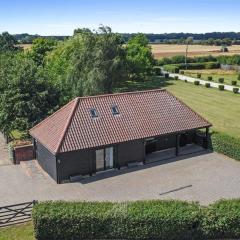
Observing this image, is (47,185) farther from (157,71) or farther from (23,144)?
(157,71)

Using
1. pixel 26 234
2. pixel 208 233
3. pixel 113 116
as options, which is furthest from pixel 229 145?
pixel 26 234

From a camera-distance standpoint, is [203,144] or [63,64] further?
[63,64]

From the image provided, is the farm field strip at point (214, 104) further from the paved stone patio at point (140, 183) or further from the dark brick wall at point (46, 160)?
the dark brick wall at point (46, 160)

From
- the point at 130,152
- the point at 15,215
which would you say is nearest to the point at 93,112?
the point at 130,152

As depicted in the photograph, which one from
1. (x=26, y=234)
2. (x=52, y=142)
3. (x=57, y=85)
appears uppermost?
(x=57, y=85)

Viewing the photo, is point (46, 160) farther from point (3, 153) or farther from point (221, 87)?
point (221, 87)

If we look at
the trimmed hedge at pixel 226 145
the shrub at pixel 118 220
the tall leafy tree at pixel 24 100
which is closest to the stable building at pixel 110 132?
the trimmed hedge at pixel 226 145

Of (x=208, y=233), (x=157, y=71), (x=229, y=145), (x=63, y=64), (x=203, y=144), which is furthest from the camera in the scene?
(x=157, y=71)

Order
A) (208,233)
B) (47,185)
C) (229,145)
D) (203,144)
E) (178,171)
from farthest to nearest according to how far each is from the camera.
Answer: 1. (203,144)
2. (229,145)
3. (178,171)
4. (47,185)
5. (208,233)
